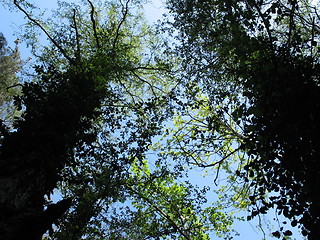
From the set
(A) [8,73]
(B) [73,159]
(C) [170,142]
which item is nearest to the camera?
(B) [73,159]

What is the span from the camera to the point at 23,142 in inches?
179

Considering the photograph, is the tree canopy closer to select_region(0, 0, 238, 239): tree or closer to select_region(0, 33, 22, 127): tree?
select_region(0, 0, 238, 239): tree

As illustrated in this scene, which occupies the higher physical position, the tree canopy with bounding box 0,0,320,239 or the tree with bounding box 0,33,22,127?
the tree with bounding box 0,33,22,127

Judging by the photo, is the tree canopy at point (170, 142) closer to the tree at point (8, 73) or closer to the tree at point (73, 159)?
the tree at point (73, 159)

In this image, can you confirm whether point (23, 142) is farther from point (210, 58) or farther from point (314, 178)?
point (210, 58)

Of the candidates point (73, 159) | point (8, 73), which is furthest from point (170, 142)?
point (8, 73)

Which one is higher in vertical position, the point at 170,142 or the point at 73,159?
the point at 170,142

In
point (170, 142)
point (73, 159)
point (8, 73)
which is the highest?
point (8, 73)

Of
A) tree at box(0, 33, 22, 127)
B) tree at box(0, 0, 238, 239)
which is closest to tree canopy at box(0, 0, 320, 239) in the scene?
tree at box(0, 0, 238, 239)

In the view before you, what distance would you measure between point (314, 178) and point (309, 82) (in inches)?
67.3

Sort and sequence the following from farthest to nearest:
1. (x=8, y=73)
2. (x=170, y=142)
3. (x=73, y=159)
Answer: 1. (x=8, y=73)
2. (x=170, y=142)
3. (x=73, y=159)

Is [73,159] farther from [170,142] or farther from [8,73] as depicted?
[8,73]

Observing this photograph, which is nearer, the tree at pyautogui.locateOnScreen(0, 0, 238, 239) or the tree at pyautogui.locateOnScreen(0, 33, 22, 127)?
the tree at pyautogui.locateOnScreen(0, 0, 238, 239)

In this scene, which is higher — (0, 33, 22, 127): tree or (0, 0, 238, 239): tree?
(0, 33, 22, 127): tree
